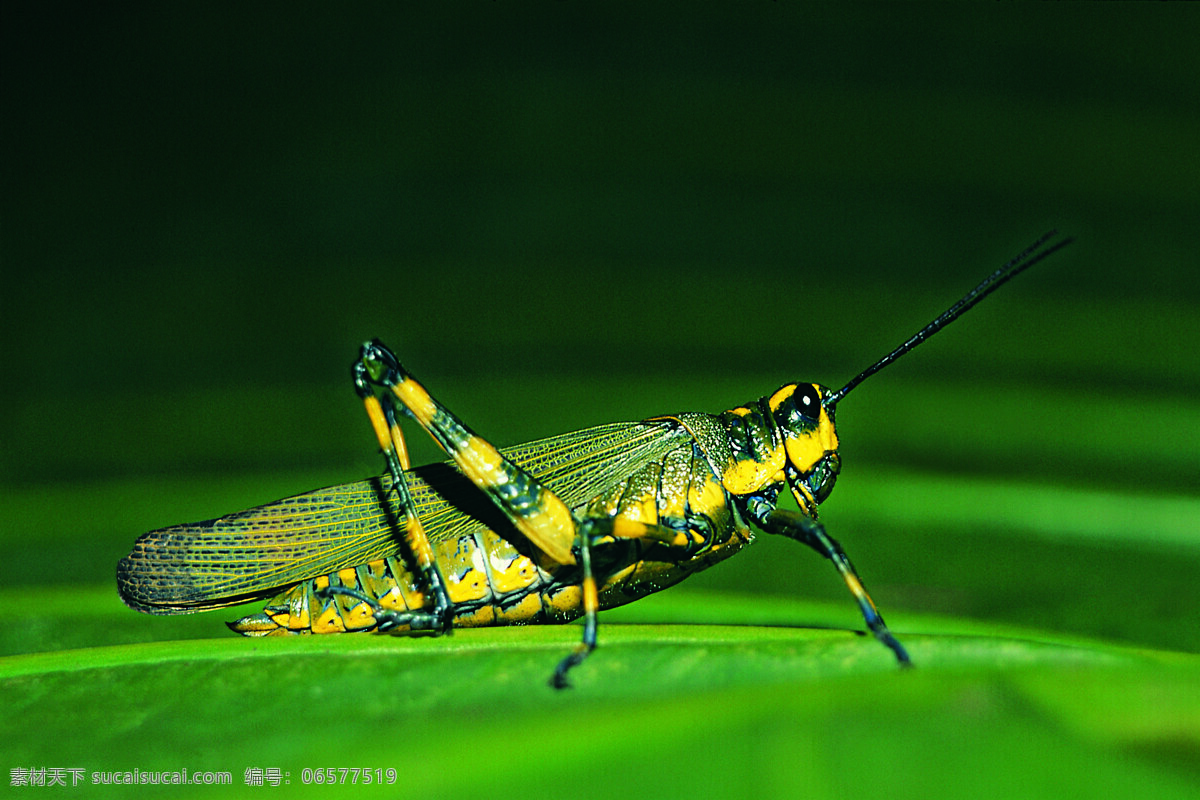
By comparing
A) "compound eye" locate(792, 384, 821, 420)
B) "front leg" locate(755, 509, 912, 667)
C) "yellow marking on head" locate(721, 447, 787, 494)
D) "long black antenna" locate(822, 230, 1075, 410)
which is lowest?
"front leg" locate(755, 509, 912, 667)

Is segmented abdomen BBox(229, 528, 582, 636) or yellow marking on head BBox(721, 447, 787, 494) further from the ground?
yellow marking on head BBox(721, 447, 787, 494)

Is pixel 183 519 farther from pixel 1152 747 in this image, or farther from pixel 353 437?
pixel 1152 747

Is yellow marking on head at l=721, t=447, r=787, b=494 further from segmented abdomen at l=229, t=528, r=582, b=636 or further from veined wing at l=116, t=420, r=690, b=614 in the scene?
segmented abdomen at l=229, t=528, r=582, b=636

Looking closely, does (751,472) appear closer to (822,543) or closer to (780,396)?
(780,396)

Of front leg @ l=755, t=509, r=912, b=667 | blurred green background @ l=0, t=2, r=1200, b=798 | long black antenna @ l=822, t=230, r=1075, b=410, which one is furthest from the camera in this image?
blurred green background @ l=0, t=2, r=1200, b=798

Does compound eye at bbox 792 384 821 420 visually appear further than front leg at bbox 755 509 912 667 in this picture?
Yes

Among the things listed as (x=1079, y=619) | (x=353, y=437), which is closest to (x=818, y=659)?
(x=1079, y=619)

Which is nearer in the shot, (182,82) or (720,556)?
(720,556)

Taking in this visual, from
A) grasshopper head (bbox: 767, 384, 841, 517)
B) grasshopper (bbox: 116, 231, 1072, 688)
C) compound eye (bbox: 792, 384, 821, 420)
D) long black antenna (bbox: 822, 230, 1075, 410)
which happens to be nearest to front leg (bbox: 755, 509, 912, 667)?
grasshopper (bbox: 116, 231, 1072, 688)
